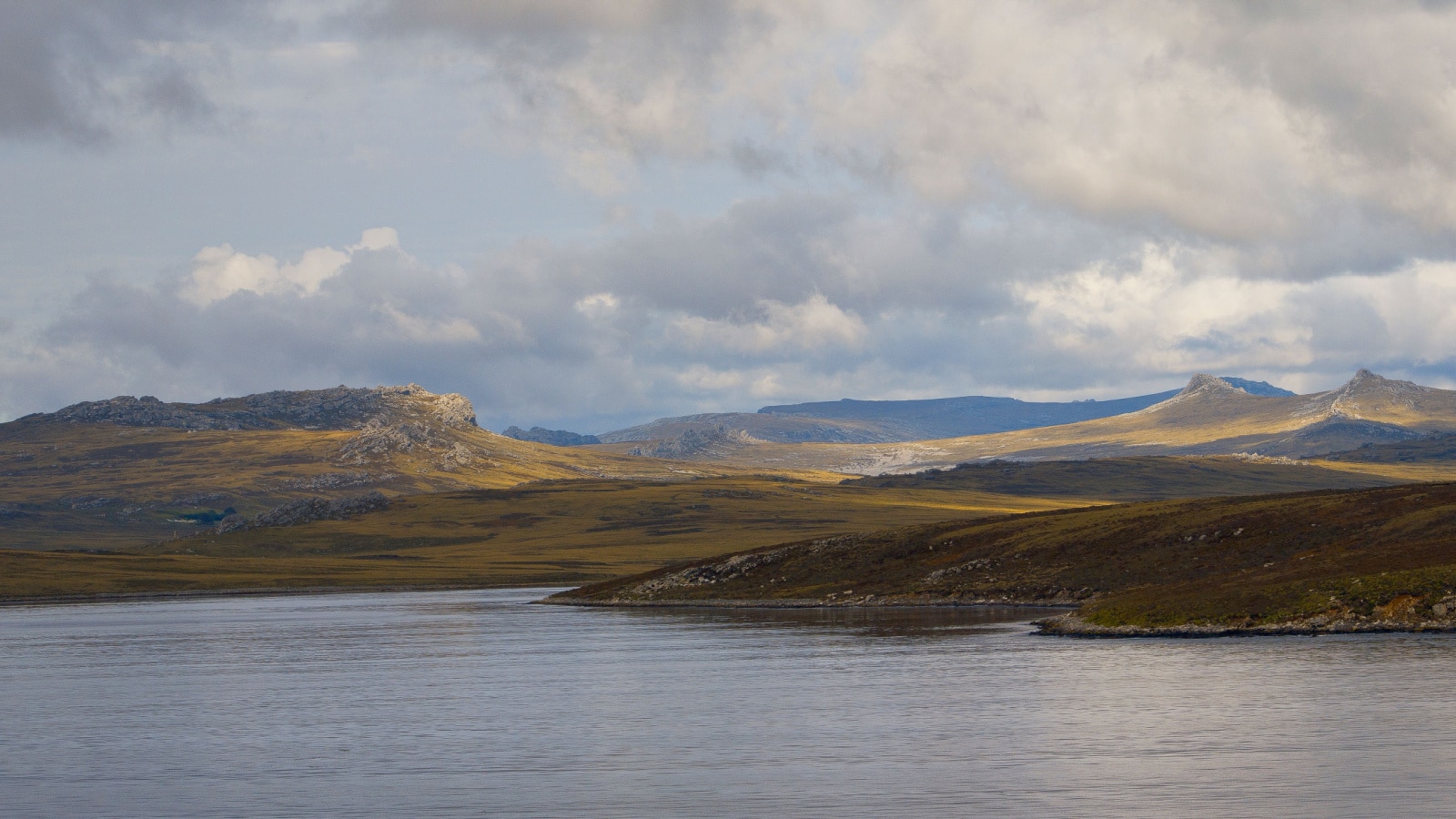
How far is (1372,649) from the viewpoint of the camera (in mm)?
83625

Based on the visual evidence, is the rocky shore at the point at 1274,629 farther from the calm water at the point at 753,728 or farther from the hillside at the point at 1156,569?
the calm water at the point at 753,728

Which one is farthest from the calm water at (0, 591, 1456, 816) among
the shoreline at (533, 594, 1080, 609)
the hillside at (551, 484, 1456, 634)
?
the shoreline at (533, 594, 1080, 609)

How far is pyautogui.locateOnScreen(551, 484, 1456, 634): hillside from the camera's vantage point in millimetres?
99375

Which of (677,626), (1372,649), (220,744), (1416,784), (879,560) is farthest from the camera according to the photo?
(879,560)

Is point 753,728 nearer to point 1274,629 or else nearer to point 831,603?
point 1274,629

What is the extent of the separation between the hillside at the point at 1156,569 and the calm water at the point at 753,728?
24.0ft

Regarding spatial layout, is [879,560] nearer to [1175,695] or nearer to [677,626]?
[677,626]

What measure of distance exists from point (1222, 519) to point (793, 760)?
101 m

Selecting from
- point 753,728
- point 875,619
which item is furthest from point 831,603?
point 753,728

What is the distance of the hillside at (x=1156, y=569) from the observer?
9938 cm

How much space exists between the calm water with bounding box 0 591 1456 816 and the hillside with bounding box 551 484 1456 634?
7.32 m

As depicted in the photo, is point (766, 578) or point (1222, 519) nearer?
point (1222, 519)

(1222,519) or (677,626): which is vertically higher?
(1222,519)

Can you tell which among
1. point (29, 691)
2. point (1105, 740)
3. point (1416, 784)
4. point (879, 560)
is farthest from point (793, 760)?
point (879, 560)
